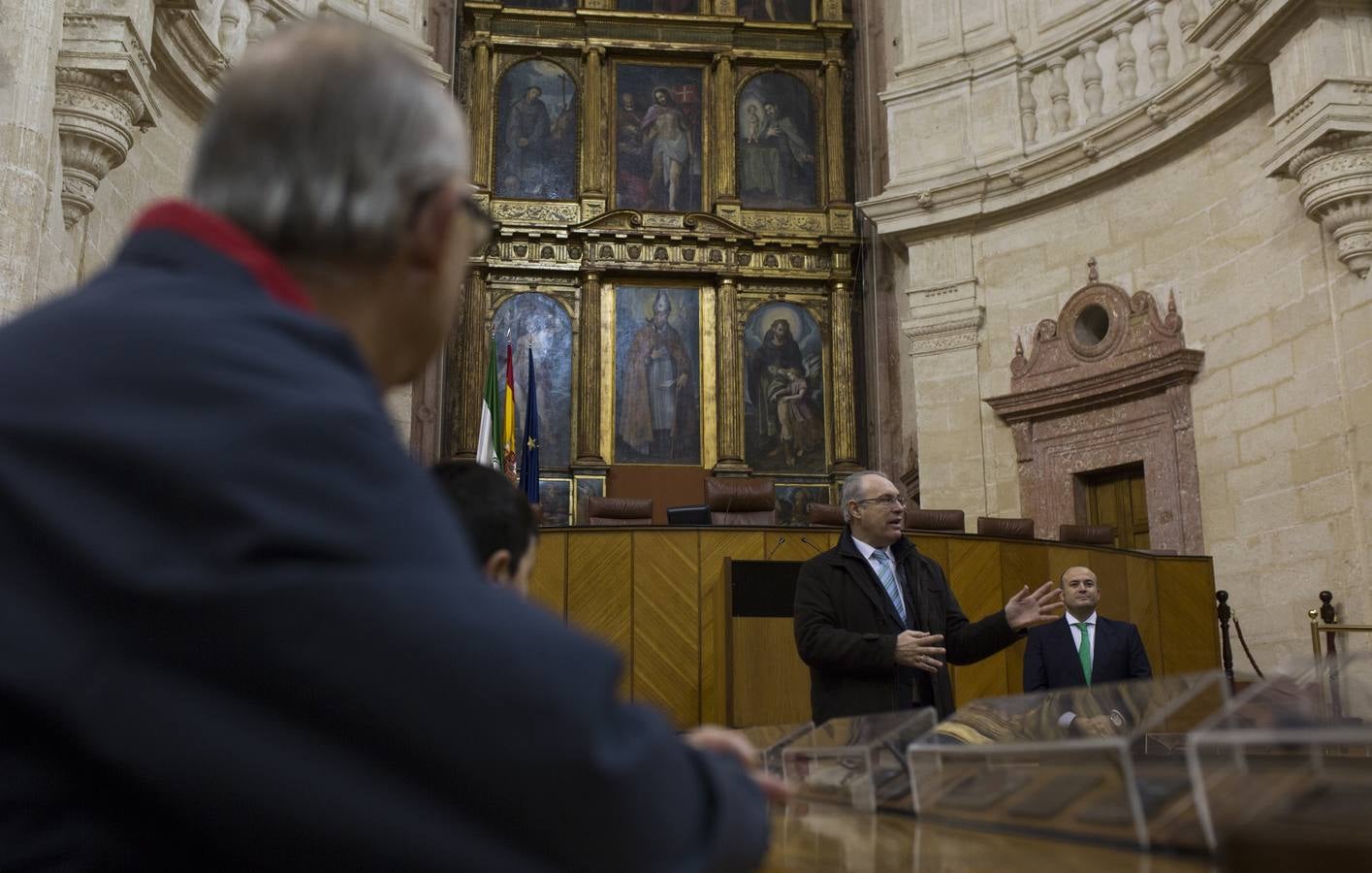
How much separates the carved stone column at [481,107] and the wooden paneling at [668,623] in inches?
314

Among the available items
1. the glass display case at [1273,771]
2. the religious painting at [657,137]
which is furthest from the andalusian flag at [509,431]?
the glass display case at [1273,771]

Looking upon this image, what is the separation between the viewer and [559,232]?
15359mm

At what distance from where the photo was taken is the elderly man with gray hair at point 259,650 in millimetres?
790

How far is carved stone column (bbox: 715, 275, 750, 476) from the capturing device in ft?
48.9

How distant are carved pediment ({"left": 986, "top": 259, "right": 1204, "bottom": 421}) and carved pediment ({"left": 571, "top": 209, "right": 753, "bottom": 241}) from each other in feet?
14.4

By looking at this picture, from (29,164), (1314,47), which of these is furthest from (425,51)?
(1314,47)

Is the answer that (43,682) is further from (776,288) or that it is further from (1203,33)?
(776,288)

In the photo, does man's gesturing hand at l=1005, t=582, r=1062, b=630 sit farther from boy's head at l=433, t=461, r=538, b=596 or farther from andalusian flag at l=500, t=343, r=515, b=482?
andalusian flag at l=500, t=343, r=515, b=482

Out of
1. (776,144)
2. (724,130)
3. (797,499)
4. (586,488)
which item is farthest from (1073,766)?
(776,144)

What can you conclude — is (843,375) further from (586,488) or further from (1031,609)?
(1031,609)

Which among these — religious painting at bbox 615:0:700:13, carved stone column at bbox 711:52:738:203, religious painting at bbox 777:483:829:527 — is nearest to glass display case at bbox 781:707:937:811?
religious painting at bbox 777:483:829:527

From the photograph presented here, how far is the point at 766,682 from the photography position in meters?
7.98

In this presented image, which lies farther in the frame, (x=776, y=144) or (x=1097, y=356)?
(x=776, y=144)

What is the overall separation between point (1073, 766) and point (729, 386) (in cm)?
1380
